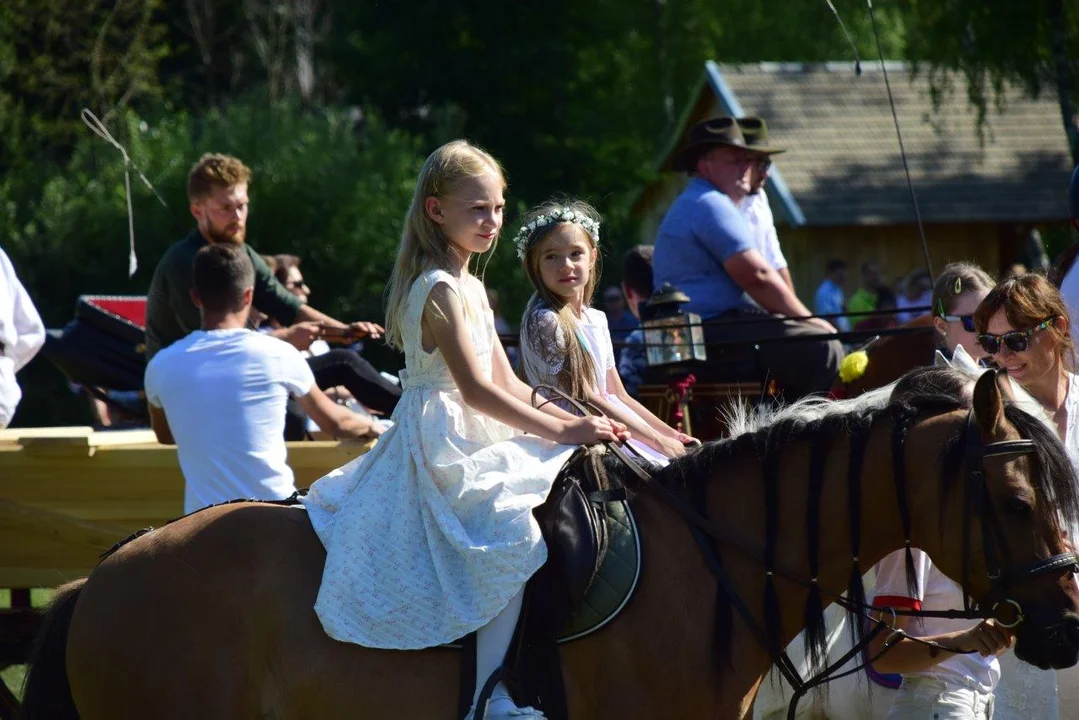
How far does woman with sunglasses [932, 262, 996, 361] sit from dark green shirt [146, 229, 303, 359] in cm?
318

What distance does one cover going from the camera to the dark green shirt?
6.64 meters

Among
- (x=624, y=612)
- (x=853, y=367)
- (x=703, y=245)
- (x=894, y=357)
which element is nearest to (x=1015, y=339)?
(x=624, y=612)

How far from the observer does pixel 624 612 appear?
3705 millimetres

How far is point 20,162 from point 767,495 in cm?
1881

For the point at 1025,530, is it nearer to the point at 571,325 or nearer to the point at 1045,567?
the point at 1045,567

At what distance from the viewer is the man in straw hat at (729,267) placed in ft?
22.0

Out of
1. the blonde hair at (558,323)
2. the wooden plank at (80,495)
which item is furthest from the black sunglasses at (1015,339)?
the wooden plank at (80,495)

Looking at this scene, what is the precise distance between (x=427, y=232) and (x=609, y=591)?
1.18 m

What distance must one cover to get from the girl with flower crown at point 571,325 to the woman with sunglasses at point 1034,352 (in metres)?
1.10

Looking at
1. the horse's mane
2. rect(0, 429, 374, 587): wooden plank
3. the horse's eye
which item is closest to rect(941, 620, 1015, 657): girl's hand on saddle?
the horse's mane

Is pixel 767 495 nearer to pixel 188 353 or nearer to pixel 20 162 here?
pixel 188 353

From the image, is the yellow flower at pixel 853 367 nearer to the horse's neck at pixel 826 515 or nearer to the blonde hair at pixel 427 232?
the horse's neck at pixel 826 515

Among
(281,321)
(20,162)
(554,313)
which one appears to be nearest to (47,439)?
(281,321)

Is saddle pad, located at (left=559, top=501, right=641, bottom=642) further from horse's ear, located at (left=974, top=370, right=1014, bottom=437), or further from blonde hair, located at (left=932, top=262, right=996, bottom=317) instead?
blonde hair, located at (left=932, top=262, right=996, bottom=317)
